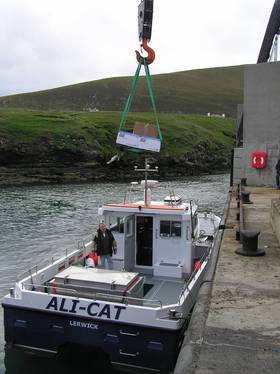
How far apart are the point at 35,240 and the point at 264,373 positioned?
73.1 feet

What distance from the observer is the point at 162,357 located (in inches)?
434

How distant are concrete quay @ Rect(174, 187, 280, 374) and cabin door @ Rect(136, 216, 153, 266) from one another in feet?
7.44

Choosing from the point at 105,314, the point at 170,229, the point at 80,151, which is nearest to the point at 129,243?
the point at 170,229

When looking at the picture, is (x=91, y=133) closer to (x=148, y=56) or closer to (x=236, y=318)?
(x=148, y=56)

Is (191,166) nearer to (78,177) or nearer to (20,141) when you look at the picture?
(78,177)

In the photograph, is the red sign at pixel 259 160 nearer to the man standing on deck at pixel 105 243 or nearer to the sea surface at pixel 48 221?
the sea surface at pixel 48 221

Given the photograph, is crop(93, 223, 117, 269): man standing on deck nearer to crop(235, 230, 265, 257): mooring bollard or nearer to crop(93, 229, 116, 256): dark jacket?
crop(93, 229, 116, 256): dark jacket

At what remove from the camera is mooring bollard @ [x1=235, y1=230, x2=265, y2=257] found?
1302 centimetres

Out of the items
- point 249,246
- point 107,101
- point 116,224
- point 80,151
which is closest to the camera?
point 249,246

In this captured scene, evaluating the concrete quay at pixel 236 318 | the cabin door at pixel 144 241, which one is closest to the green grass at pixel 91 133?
the cabin door at pixel 144 241

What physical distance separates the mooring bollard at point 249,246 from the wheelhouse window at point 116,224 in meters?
3.75

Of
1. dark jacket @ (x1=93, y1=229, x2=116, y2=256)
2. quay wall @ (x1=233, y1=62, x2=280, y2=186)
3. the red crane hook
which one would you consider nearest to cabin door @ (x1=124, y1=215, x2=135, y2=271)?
dark jacket @ (x1=93, y1=229, x2=116, y2=256)

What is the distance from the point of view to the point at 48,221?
33906 millimetres

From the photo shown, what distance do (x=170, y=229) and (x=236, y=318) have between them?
661 centimetres
